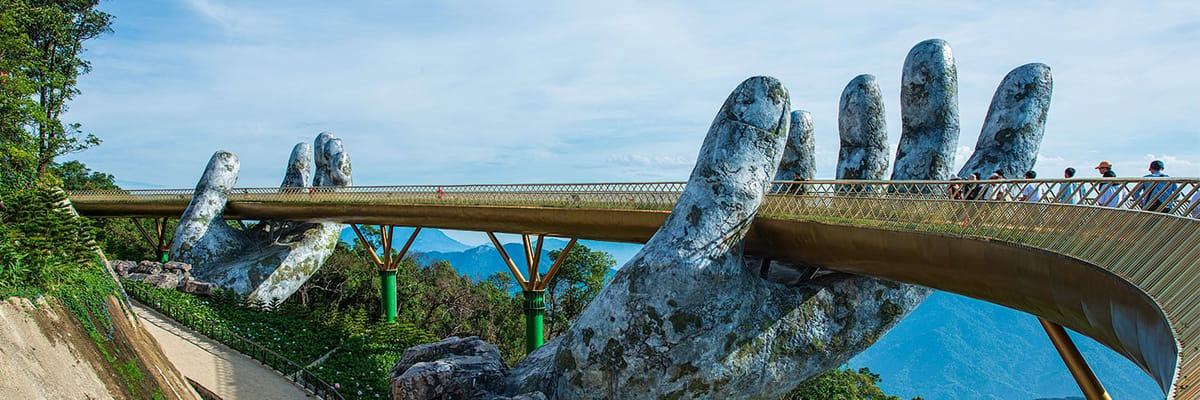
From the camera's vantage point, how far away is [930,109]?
46.5 ft

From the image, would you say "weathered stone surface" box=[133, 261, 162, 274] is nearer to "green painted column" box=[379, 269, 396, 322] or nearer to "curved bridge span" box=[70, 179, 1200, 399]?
"green painted column" box=[379, 269, 396, 322]

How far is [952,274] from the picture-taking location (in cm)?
955

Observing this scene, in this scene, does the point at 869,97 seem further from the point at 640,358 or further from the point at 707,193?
the point at 640,358

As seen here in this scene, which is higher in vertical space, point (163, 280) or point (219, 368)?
point (163, 280)

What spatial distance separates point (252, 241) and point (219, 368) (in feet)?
40.7

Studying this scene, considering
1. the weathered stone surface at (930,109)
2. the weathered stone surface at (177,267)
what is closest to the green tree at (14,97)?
the weathered stone surface at (177,267)

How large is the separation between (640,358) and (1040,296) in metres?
5.91

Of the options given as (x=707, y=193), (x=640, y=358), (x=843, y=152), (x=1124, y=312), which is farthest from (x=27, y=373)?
(x=843, y=152)

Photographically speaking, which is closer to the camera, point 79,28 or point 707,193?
point 707,193

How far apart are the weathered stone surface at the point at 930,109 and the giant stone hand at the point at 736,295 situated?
0.09ft

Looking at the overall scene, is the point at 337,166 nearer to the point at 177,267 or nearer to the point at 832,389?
the point at 177,267

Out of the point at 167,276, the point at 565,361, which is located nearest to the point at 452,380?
the point at 565,361

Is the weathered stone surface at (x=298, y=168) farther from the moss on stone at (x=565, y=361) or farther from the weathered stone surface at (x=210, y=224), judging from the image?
the moss on stone at (x=565, y=361)

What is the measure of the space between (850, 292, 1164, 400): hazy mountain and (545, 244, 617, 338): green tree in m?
98.4
